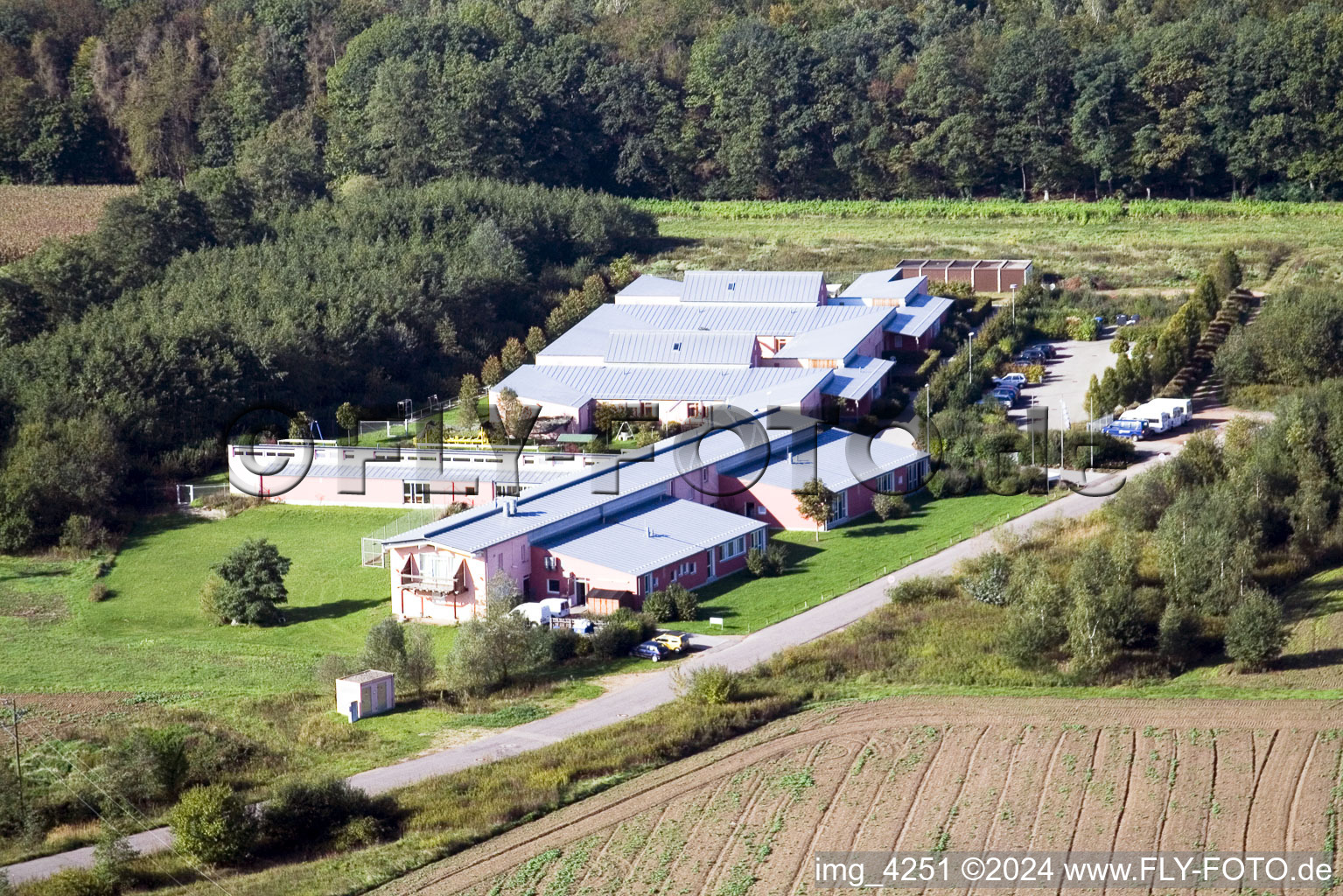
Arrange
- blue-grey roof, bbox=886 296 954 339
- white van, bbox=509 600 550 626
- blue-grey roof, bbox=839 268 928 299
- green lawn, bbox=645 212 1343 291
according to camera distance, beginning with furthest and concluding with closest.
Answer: green lawn, bbox=645 212 1343 291
blue-grey roof, bbox=839 268 928 299
blue-grey roof, bbox=886 296 954 339
white van, bbox=509 600 550 626

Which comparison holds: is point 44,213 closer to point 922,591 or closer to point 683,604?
point 683,604

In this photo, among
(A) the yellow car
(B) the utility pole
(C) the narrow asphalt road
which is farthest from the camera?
(A) the yellow car

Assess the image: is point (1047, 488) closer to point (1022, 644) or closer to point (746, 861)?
point (1022, 644)

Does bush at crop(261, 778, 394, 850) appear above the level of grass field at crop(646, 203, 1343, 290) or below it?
below

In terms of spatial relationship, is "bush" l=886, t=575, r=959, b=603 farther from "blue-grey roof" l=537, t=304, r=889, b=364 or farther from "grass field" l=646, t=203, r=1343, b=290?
"grass field" l=646, t=203, r=1343, b=290

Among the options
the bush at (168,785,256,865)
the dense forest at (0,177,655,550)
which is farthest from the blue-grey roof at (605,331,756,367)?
the bush at (168,785,256,865)

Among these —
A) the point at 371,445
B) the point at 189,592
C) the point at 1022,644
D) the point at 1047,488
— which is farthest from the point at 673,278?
the point at 1022,644

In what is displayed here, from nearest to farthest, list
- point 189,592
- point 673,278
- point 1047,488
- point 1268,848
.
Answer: point 1268,848 < point 189,592 < point 1047,488 < point 673,278

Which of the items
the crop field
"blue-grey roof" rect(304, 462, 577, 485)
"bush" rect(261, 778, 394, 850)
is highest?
the crop field
